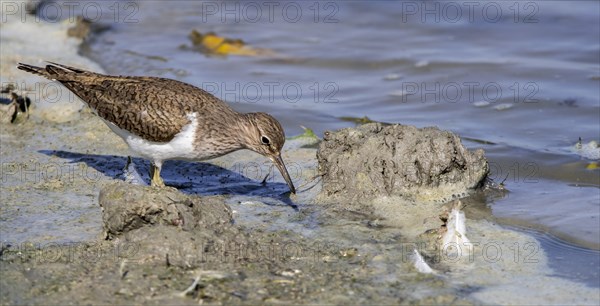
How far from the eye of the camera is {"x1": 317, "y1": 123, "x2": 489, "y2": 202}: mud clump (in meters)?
6.78

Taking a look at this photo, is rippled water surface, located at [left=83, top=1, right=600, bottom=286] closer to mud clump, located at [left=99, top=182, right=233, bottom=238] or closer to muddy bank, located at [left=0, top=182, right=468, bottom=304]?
muddy bank, located at [left=0, top=182, right=468, bottom=304]

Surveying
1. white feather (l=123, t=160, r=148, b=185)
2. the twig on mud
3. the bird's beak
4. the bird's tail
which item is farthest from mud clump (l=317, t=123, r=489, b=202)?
the bird's tail

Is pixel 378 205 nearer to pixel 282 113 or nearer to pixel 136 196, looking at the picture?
pixel 136 196

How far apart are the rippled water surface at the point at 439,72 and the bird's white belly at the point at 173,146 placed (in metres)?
2.43

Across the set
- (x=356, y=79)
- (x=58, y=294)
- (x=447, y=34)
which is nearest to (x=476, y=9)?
(x=447, y=34)

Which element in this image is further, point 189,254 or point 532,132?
point 532,132

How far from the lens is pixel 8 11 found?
12.3 m

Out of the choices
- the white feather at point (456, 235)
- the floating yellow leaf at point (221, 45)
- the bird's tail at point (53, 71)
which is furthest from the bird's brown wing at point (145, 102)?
the floating yellow leaf at point (221, 45)

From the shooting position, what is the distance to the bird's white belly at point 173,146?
6715 mm

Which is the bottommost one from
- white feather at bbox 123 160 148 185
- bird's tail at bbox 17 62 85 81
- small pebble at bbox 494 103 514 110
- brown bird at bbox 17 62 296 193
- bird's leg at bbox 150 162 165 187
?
white feather at bbox 123 160 148 185

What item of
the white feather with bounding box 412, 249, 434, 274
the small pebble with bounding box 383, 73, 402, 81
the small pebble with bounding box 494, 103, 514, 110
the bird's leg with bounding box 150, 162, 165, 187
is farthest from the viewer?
the small pebble with bounding box 383, 73, 402, 81

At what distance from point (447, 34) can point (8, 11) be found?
20.6 ft

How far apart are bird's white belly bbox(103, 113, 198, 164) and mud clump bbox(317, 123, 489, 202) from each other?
3.60ft

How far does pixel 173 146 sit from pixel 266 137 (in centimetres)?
73
